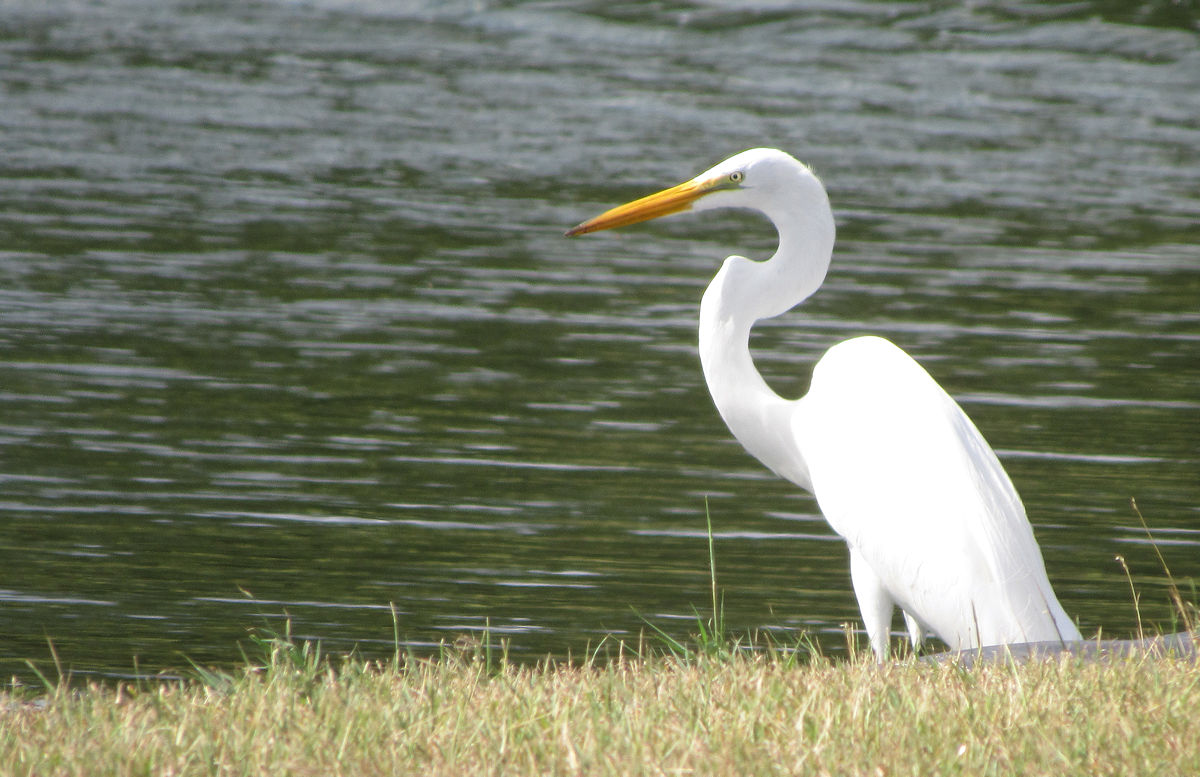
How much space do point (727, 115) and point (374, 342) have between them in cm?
1200

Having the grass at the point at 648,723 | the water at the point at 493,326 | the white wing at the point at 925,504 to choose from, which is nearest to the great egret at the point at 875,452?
the white wing at the point at 925,504

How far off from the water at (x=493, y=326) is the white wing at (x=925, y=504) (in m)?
1.22

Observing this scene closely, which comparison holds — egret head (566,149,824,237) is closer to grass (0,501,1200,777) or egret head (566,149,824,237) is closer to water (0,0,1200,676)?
water (0,0,1200,676)

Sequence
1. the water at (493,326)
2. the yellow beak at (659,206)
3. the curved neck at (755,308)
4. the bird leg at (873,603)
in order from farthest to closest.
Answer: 1. the water at (493,326)
2. the yellow beak at (659,206)
3. the curved neck at (755,308)
4. the bird leg at (873,603)

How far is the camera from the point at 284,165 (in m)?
18.1

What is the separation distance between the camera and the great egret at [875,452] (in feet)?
18.7

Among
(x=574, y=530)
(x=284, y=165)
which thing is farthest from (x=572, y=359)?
(x=284, y=165)

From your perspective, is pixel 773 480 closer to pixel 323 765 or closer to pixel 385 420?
pixel 385 420

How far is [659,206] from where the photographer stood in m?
6.80

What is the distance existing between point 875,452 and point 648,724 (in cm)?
221

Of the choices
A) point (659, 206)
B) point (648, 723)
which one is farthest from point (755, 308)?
point (648, 723)

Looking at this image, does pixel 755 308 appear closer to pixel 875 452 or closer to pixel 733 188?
pixel 733 188

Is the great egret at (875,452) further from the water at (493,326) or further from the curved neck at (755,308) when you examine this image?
the water at (493,326)

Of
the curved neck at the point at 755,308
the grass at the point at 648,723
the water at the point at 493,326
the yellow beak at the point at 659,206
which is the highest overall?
the yellow beak at the point at 659,206
